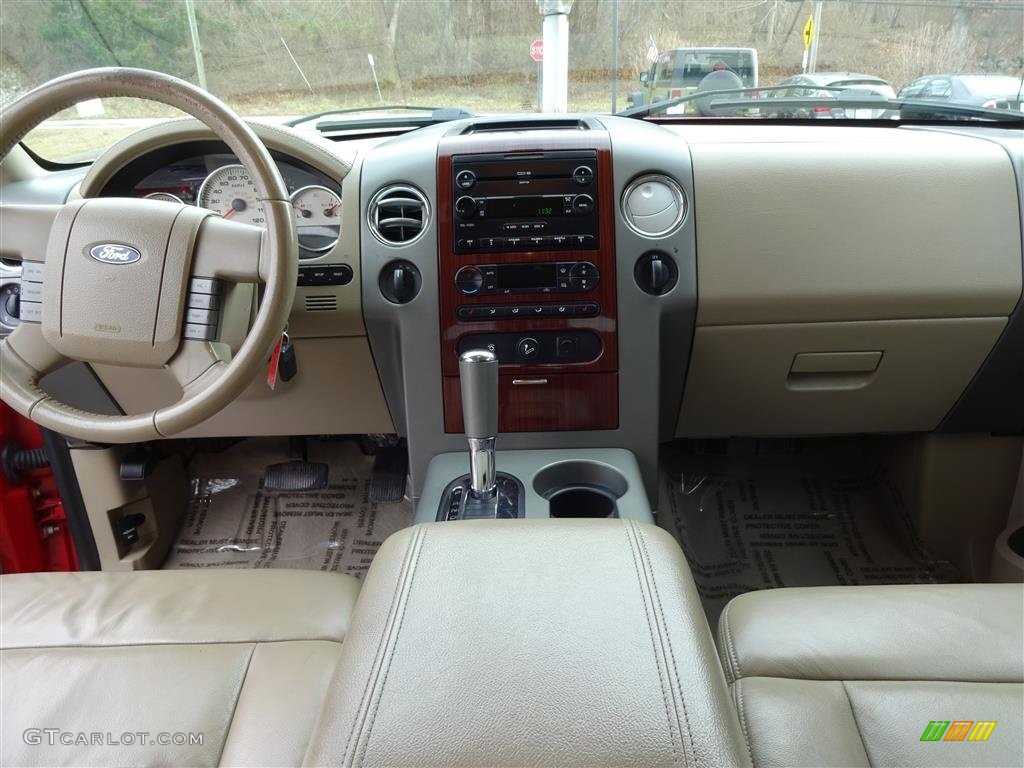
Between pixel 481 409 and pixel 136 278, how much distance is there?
1.88ft

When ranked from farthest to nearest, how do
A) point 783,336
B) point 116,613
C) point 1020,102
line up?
point 1020,102
point 783,336
point 116,613

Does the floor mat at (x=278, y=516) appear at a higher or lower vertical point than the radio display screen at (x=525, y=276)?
lower

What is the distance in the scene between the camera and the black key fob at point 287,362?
1.44m

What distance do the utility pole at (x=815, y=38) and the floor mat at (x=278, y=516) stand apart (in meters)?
1.46

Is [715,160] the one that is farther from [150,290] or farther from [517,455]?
[150,290]

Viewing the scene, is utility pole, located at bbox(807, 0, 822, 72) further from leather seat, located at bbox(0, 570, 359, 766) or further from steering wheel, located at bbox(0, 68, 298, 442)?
leather seat, located at bbox(0, 570, 359, 766)

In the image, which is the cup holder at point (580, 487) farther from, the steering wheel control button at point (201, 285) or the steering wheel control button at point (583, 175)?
the steering wheel control button at point (201, 285)

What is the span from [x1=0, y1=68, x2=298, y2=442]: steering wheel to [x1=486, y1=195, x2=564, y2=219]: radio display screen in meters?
0.41

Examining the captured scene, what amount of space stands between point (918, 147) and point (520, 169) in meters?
0.79

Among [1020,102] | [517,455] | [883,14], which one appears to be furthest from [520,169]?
[1020,102]

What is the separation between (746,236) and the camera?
55.2 inches

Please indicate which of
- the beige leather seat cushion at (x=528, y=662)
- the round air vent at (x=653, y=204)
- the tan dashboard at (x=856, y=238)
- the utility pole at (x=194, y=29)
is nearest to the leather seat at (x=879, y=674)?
the beige leather seat cushion at (x=528, y=662)

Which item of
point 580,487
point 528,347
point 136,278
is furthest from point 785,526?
point 136,278

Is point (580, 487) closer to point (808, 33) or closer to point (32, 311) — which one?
point (32, 311)
